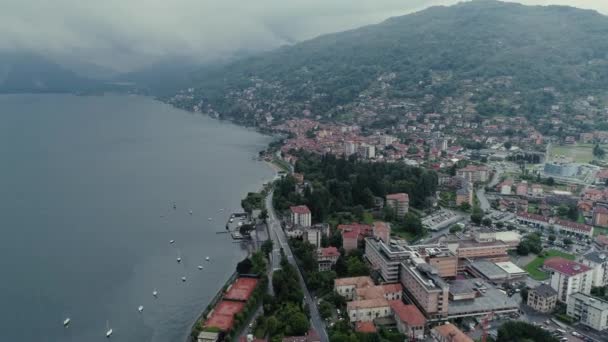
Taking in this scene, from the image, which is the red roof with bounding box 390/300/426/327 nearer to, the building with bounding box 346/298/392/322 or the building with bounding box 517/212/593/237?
the building with bounding box 346/298/392/322

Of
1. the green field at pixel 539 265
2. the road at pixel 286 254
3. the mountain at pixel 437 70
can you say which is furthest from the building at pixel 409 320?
the mountain at pixel 437 70

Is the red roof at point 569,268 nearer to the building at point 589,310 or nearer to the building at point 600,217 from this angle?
the building at point 589,310

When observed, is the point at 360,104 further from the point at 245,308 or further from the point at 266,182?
the point at 245,308

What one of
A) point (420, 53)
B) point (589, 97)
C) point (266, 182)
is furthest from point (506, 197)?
point (420, 53)

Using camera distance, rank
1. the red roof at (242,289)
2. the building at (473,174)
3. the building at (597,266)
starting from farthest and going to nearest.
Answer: the building at (473,174) < the building at (597,266) < the red roof at (242,289)

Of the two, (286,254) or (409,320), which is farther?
(286,254)

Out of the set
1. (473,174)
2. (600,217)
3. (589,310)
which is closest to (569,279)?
(589,310)

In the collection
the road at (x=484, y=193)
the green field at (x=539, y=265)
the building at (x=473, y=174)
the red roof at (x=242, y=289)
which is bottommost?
the red roof at (x=242, y=289)

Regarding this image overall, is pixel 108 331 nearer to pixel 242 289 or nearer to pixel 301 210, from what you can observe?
pixel 242 289
